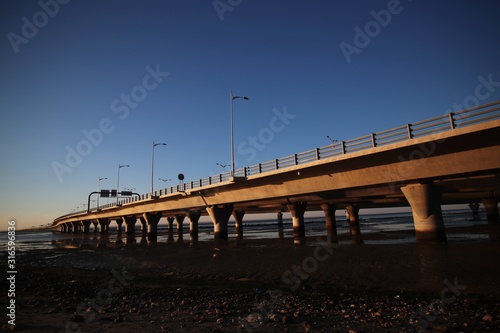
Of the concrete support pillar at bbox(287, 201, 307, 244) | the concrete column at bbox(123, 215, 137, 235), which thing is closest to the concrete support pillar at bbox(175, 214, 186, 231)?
the concrete column at bbox(123, 215, 137, 235)

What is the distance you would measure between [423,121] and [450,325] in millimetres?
16065

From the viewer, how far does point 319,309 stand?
26.6ft

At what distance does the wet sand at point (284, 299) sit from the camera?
6953 millimetres

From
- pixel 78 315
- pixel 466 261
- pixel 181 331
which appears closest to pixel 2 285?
pixel 78 315

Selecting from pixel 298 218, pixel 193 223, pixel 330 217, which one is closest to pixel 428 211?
pixel 298 218

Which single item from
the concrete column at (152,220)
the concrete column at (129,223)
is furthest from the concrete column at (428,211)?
the concrete column at (129,223)

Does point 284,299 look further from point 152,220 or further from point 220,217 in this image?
point 152,220

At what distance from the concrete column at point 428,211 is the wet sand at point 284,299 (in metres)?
5.14

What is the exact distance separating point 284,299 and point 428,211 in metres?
17.9

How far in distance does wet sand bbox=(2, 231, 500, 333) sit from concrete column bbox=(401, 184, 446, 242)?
202 inches

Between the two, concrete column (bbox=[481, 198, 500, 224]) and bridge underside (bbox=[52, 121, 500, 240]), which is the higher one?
bridge underside (bbox=[52, 121, 500, 240])

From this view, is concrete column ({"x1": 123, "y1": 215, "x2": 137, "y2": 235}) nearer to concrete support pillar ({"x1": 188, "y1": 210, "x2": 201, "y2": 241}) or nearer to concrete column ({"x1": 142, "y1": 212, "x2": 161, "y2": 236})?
concrete column ({"x1": 142, "y1": 212, "x2": 161, "y2": 236})

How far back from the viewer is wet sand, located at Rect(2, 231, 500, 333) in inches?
274

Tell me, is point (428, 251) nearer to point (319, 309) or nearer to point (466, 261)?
point (466, 261)
